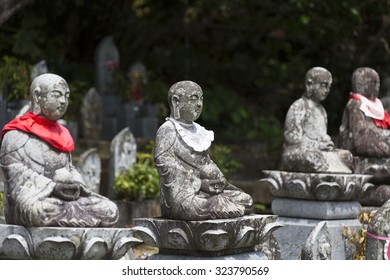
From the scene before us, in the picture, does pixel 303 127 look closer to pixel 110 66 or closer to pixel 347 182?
pixel 347 182

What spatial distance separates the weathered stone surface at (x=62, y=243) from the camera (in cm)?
770

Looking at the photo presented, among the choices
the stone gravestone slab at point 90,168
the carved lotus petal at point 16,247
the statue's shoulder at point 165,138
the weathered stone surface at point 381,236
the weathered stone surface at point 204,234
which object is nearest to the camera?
the carved lotus petal at point 16,247

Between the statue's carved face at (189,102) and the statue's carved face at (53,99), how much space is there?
0.99 m

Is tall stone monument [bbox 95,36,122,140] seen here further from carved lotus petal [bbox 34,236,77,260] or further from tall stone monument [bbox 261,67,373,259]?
carved lotus petal [bbox 34,236,77,260]

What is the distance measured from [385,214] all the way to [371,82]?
119 inches

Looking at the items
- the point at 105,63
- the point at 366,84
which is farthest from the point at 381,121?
the point at 105,63

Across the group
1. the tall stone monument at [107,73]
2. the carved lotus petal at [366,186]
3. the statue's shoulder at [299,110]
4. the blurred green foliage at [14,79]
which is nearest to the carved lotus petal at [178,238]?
the statue's shoulder at [299,110]

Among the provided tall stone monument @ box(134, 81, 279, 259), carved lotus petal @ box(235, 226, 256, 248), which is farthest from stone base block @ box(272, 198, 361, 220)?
carved lotus petal @ box(235, 226, 256, 248)

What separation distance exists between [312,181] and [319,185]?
0.10 m

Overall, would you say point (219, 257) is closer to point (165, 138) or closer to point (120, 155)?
point (165, 138)

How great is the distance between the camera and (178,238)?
8.28 m

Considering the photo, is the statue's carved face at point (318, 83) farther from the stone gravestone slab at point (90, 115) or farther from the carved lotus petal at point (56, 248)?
the stone gravestone slab at point (90, 115)

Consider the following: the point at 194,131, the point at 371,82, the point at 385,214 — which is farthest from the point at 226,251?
the point at 371,82

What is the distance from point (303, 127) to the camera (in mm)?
11102
